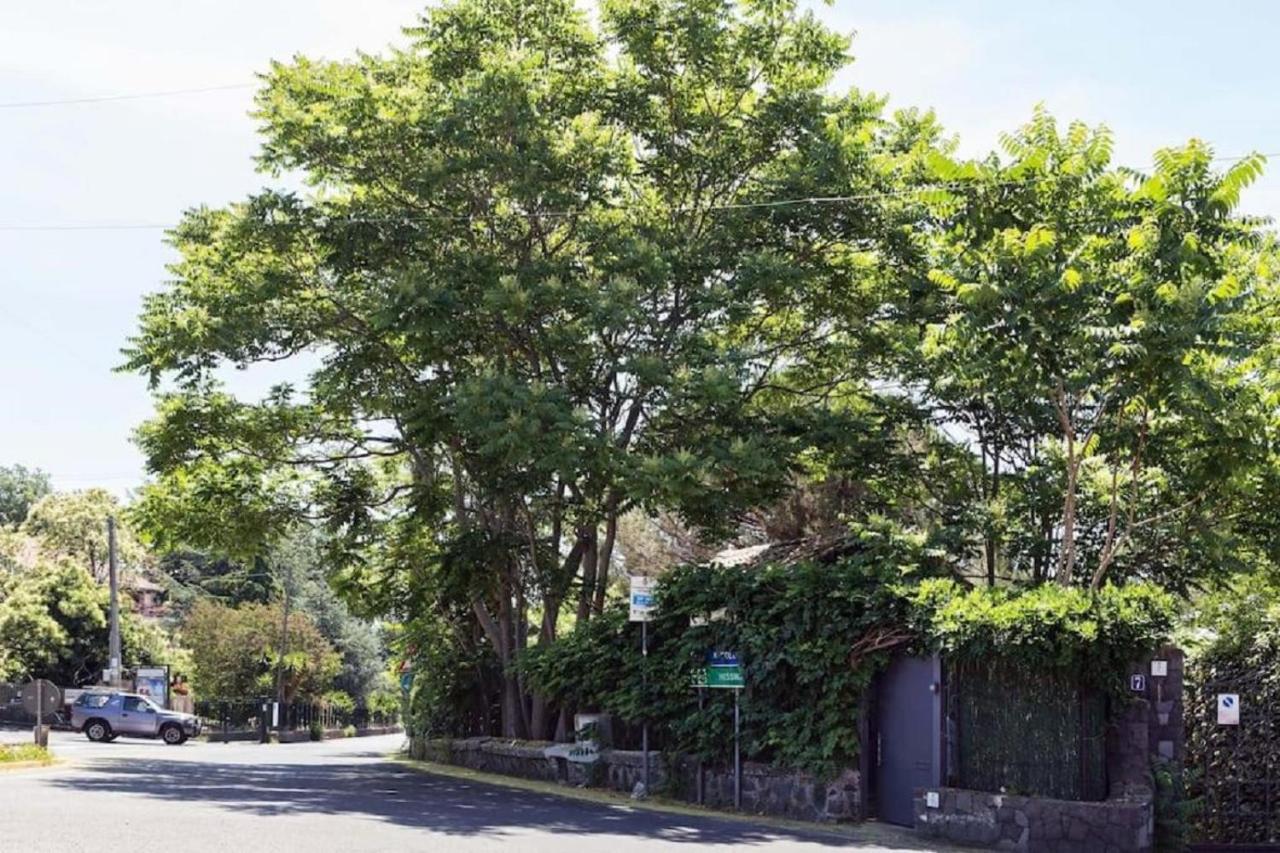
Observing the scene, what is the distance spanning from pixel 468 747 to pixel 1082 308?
15623 mm

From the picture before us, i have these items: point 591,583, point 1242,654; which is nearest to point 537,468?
point 591,583

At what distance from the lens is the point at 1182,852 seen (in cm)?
1677

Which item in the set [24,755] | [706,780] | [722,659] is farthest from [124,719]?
[722,659]

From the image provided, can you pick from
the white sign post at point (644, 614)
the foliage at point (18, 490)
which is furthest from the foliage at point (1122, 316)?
the foliage at point (18, 490)

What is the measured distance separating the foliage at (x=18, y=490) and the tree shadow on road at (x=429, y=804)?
297ft

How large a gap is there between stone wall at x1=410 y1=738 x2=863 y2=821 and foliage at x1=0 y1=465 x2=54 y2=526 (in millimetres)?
91304

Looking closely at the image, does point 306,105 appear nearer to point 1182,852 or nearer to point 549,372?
point 549,372

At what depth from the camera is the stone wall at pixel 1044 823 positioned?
53.4ft

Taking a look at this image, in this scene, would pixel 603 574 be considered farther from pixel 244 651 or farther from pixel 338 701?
pixel 338 701

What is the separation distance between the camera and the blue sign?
20531mm

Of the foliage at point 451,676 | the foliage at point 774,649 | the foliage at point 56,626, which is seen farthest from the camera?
the foliage at point 56,626

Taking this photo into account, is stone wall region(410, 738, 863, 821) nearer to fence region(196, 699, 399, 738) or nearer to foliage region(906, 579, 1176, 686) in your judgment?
foliage region(906, 579, 1176, 686)

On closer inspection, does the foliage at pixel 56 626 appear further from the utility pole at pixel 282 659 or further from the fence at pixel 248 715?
the utility pole at pixel 282 659

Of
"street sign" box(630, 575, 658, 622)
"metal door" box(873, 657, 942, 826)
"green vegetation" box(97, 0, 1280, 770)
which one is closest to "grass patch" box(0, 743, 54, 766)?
"green vegetation" box(97, 0, 1280, 770)
